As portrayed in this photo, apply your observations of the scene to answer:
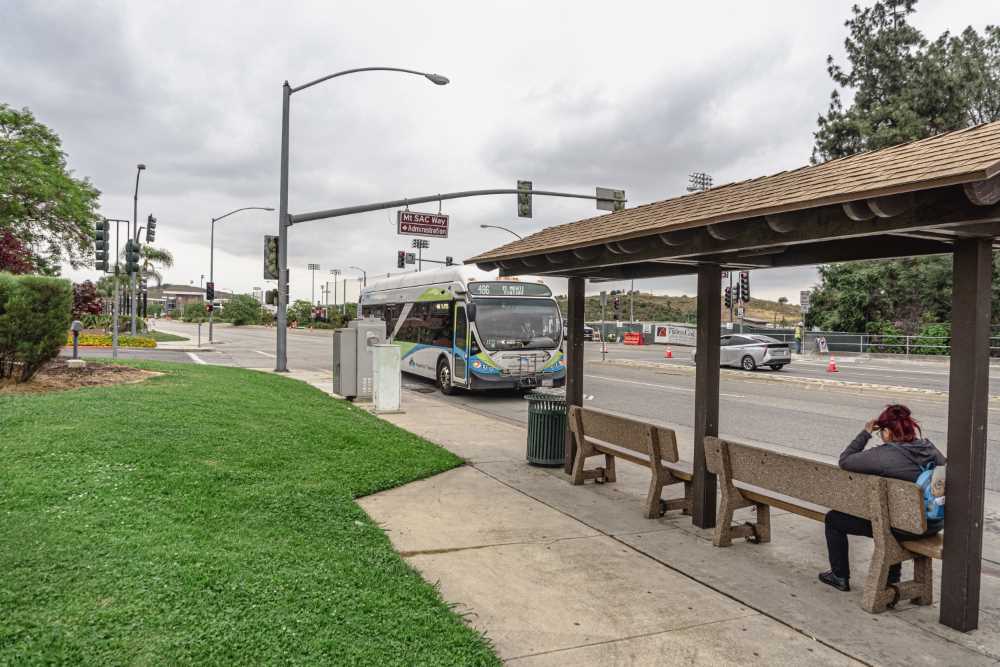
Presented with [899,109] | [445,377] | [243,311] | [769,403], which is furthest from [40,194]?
[243,311]

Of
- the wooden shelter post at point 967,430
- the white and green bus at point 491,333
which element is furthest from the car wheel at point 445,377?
the wooden shelter post at point 967,430

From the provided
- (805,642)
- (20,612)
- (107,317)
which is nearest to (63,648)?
(20,612)

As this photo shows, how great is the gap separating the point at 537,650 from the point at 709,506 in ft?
9.11

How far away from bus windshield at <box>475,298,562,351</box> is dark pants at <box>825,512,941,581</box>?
1104 centimetres

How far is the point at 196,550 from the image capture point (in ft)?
14.4

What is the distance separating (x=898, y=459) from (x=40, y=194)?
3262cm

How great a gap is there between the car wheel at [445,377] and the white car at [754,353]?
1246cm

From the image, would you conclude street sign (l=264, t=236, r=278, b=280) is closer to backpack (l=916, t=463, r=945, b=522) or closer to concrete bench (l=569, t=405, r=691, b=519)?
concrete bench (l=569, t=405, r=691, b=519)

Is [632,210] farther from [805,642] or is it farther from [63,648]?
[63,648]

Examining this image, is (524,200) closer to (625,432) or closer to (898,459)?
(625,432)

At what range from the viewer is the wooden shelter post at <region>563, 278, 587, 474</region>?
773 centimetres

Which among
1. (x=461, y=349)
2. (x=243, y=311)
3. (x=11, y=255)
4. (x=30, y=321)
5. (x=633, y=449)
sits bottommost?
(x=633, y=449)

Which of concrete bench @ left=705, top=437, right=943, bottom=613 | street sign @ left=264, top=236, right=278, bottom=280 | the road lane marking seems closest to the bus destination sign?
the road lane marking

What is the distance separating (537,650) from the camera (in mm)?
3654
